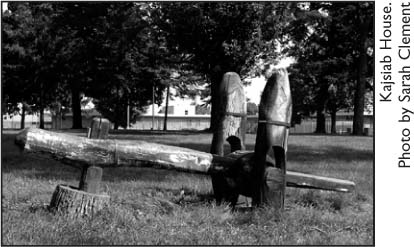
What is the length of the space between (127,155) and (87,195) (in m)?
0.60

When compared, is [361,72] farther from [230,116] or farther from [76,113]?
[230,116]

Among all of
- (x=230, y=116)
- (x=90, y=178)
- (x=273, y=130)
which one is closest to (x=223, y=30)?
(x=230, y=116)

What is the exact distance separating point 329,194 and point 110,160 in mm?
3352

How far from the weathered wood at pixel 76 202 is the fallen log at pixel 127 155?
0.32 metres

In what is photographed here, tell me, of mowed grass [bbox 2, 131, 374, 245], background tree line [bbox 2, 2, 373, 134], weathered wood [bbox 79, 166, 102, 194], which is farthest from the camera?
background tree line [bbox 2, 2, 373, 134]

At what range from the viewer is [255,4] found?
2672 cm

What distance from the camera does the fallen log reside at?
209 inches

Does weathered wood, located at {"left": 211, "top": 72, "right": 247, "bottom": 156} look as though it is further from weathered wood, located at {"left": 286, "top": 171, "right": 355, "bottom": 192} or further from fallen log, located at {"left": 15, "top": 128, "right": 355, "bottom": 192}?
weathered wood, located at {"left": 286, "top": 171, "right": 355, "bottom": 192}

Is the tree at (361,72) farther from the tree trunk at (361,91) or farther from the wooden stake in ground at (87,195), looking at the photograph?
the wooden stake in ground at (87,195)

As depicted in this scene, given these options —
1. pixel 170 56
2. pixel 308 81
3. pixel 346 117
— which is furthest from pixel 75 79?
pixel 346 117

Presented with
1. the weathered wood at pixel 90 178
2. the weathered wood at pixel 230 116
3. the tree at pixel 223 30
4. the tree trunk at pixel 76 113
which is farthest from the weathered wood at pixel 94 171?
the tree trunk at pixel 76 113

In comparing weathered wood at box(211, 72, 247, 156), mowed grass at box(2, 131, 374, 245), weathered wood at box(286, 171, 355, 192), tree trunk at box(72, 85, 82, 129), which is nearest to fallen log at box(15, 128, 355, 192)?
weathered wood at box(286, 171, 355, 192)

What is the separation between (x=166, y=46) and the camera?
1256 inches

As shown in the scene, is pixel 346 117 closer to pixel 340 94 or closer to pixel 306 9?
pixel 340 94
